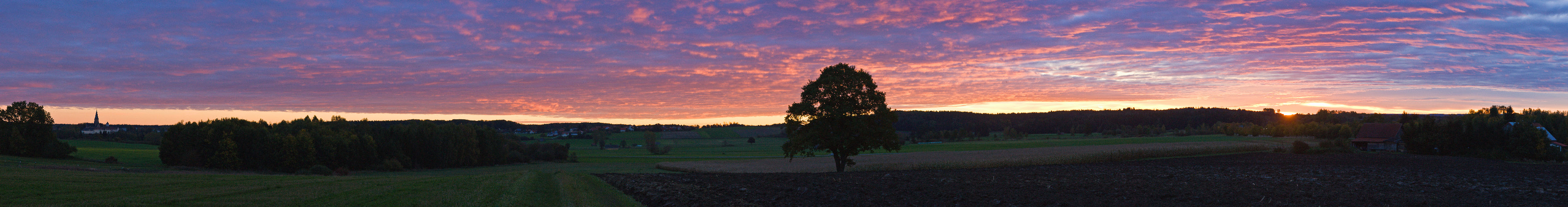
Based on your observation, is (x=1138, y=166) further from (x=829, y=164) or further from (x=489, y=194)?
(x=489, y=194)

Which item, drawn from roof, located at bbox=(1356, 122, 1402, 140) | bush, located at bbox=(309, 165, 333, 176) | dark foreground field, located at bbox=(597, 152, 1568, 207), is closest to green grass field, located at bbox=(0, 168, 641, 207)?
dark foreground field, located at bbox=(597, 152, 1568, 207)

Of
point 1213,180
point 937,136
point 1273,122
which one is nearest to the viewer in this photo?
point 1213,180

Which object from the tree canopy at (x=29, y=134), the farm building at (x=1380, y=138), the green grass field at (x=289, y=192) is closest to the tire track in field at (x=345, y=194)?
the green grass field at (x=289, y=192)

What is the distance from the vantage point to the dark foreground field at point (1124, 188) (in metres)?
18.8

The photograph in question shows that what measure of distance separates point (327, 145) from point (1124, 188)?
71.8 meters

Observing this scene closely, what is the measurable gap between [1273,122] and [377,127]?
149m

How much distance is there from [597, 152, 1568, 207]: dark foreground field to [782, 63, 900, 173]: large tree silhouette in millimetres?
3675

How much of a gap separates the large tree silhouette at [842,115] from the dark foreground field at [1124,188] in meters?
3.68

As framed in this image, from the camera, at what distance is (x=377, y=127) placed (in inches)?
3265

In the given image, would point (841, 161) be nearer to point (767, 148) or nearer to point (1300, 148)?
point (1300, 148)

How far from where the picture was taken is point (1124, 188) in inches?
922

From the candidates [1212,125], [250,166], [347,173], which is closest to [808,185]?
[347,173]

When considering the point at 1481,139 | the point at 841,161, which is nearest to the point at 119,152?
the point at 841,161

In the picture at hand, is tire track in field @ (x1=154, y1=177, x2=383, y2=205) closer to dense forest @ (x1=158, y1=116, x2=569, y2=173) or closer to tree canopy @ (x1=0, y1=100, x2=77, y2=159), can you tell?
dense forest @ (x1=158, y1=116, x2=569, y2=173)
